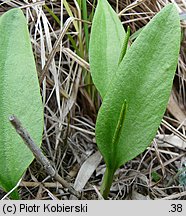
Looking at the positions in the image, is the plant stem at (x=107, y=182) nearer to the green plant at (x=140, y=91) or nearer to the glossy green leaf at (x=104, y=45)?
the green plant at (x=140, y=91)

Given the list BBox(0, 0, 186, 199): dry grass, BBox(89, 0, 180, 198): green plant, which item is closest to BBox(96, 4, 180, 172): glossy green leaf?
BBox(89, 0, 180, 198): green plant

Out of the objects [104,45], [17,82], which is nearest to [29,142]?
[17,82]

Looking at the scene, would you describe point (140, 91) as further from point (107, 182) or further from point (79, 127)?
point (79, 127)

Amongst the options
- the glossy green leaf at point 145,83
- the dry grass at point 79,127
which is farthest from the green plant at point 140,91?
the dry grass at point 79,127

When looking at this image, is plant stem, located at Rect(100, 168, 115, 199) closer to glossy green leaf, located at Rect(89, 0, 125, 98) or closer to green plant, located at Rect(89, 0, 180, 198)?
green plant, located at Rect(89, 0, 180, 198)
